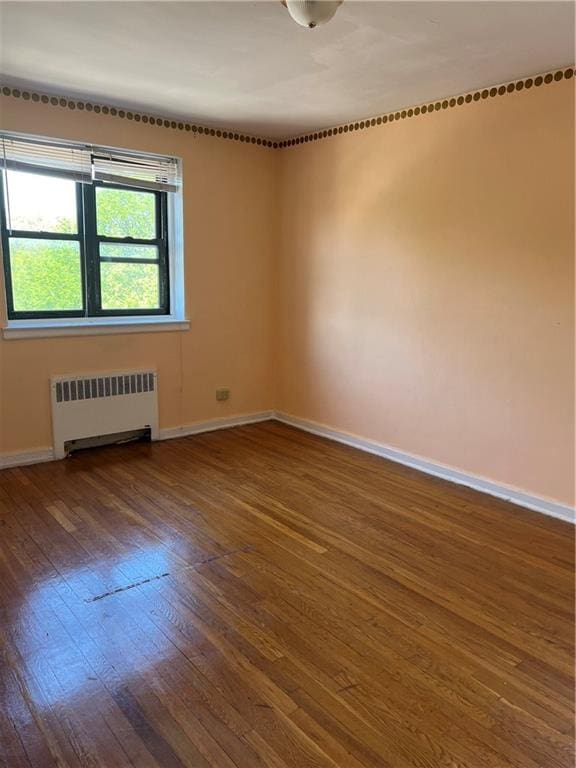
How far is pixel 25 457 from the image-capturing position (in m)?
3.91

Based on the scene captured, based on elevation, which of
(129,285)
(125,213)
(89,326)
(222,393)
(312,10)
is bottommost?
(222,393)

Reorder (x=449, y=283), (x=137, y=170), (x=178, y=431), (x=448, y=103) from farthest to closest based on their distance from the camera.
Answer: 1. (x=178, y=431)
2. (x=137, y=170)
3. (x=449, y=283)
4. (x=448, y=103)

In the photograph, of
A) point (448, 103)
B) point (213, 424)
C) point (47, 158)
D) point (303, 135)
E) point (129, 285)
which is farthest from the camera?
point (213, 424)

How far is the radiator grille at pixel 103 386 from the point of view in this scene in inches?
158

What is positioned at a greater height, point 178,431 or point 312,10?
point 312,10

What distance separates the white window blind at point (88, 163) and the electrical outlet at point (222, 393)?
5.57 ft

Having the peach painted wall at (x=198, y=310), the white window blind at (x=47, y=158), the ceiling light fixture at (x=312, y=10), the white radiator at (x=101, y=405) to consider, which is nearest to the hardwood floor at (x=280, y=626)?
the white radiator at (x=101, y=405)

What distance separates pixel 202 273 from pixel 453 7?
2.78 meters

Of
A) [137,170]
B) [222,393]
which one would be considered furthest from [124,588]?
[137,170]

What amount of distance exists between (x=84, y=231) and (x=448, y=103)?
8.73 feet

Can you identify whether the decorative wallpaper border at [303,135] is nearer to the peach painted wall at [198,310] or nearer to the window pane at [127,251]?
the peach painted wall at [198,310]

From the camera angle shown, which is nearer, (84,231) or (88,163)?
(88,163)

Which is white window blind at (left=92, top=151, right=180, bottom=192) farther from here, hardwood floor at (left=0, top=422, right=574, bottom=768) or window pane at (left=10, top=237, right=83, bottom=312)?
hardwood floor at (left=0, top=422, right=574, bottom=768)

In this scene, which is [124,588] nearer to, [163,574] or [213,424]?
[163,574]
